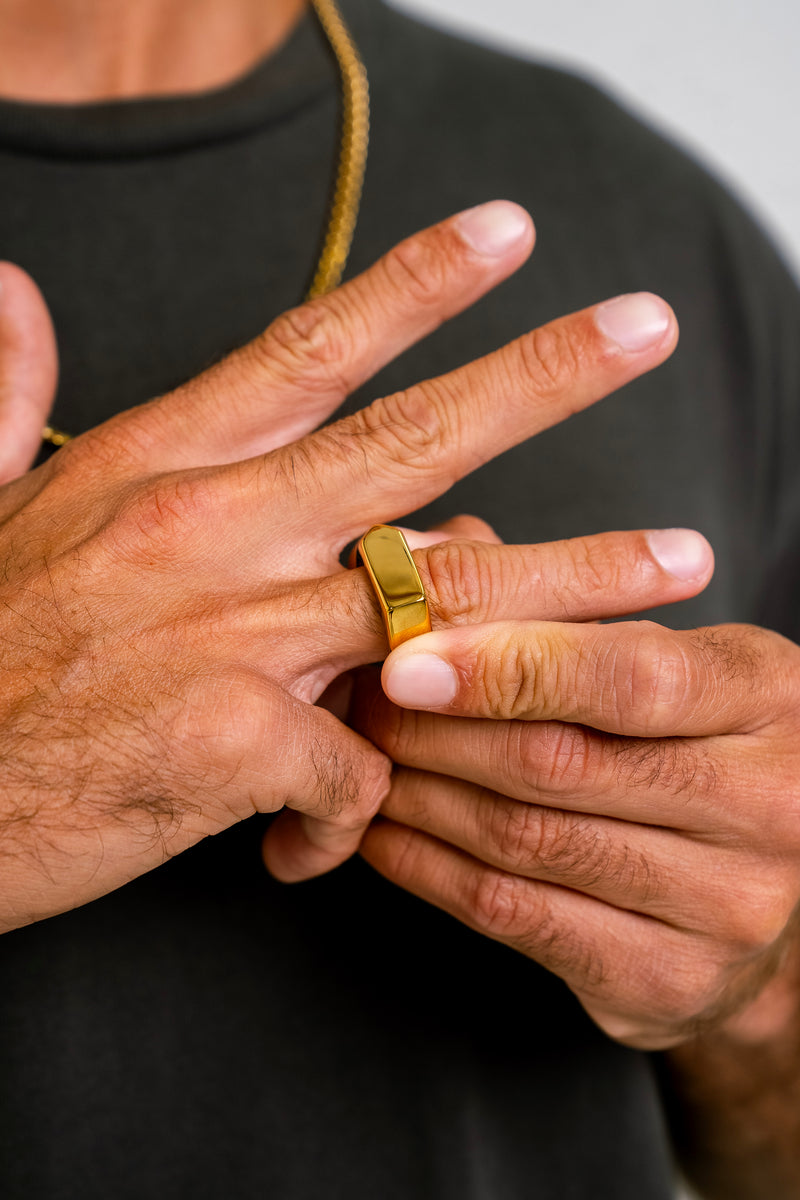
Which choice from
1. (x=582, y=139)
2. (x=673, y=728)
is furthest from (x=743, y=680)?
(x=582, y=139)

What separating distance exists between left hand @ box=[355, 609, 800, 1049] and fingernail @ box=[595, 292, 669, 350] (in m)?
0.25

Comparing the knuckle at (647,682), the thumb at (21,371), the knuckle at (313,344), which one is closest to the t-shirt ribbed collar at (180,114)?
the thumb at (21,371)

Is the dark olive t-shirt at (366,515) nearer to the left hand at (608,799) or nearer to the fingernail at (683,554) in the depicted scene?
the left hand at (608,799)

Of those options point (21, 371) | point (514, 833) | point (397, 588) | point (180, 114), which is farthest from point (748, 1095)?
point (180, 114)

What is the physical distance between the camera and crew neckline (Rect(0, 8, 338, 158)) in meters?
1.03

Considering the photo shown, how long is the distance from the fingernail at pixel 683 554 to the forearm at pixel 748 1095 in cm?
61

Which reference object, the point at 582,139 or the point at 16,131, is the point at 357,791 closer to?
the point at 16,131

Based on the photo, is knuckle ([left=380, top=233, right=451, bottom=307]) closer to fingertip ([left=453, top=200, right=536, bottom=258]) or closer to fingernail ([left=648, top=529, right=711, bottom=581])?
fingertip ([left=453, top=200, right=536, bottom=258])

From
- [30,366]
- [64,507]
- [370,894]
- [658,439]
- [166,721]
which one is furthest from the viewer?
[658,439]

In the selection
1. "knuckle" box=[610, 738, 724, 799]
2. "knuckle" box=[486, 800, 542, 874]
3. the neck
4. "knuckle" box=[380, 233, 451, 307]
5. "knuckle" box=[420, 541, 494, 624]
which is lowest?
"knuckle" box=[486, 800, 542, 874]

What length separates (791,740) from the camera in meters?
0.74

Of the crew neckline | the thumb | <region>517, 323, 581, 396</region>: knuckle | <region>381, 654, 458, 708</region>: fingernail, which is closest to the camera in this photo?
<region>381, 654, 458, 708</region>: fingernail

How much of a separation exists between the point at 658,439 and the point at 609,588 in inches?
20.2

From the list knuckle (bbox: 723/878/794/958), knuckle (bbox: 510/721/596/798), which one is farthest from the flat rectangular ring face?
knuckle (bbox: 723/878/794/958)
